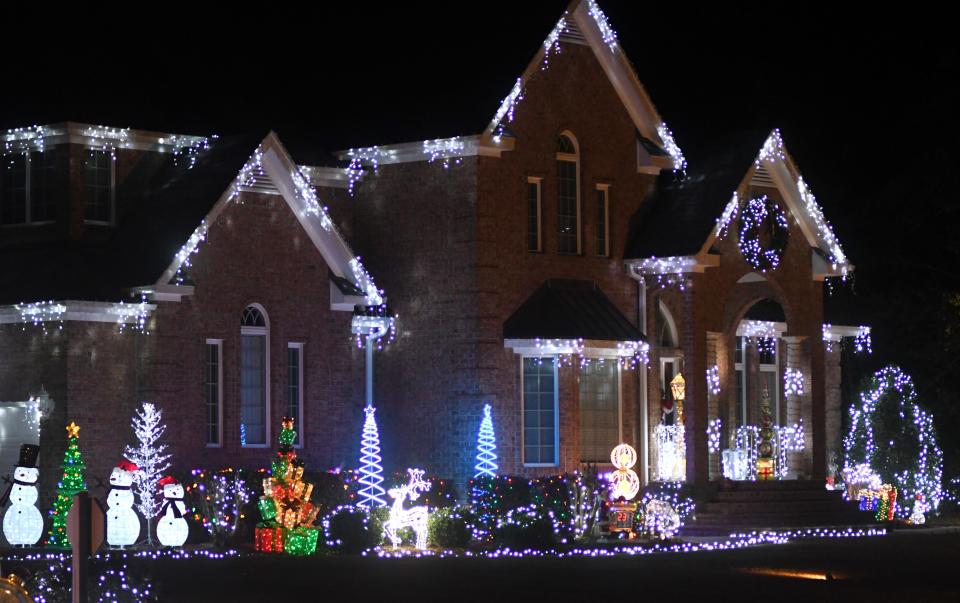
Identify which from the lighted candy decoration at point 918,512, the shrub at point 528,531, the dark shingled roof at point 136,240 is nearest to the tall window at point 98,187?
the dark shingled roof at point 136,240

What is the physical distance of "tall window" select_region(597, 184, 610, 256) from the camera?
39.8 meters

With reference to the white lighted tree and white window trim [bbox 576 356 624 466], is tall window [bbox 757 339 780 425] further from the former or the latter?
the white lighted tree

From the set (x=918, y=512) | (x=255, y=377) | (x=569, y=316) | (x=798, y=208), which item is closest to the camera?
(x=255, y=377)

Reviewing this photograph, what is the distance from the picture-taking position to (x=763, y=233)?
40.4 metres

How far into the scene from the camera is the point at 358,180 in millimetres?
39156

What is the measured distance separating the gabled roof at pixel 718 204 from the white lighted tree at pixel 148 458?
1095cm

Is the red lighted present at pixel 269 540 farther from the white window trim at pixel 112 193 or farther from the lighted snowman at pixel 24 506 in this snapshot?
the white window trim at pixel 112 193

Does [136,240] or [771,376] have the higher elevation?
[136,240]

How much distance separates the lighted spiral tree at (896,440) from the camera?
42.8 metres

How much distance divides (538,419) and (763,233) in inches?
250

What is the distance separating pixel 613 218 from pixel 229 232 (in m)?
8.44

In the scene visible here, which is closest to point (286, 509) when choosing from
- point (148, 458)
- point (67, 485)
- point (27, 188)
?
point (148, 458)

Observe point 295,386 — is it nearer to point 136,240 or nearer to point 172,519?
point 136,240

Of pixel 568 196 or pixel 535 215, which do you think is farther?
pixel 568 196
